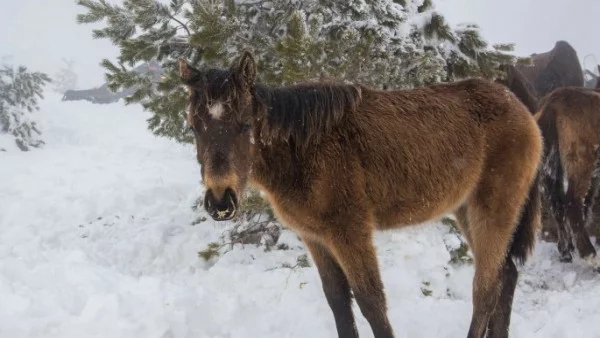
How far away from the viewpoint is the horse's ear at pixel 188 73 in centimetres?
273

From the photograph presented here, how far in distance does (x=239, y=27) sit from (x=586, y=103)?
4743 mm

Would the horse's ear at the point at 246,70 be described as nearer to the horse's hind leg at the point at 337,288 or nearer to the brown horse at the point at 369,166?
the brown horse at the point at 369,166

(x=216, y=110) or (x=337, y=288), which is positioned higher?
(x=216, y=110)

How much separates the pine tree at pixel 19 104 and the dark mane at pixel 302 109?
1801 centimetres

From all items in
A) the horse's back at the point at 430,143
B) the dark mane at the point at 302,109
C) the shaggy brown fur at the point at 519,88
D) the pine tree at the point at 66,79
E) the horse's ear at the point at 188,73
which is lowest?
the pine tree at the point at 66,79

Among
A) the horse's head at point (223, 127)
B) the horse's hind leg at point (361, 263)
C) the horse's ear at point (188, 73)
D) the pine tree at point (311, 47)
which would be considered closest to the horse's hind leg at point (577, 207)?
the pine tree at point (311, 47)

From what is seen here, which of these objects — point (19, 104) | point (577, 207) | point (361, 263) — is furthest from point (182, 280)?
point (19, 104)

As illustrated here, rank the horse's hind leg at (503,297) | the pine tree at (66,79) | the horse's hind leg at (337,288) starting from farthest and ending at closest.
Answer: the pine tree at (66,79), the horse's hind leg at (503,297), the horse's hind leg at (337,288)

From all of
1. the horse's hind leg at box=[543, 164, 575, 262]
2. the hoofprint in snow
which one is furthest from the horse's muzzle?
the horse's hind leg at box=[543, 164, 575, 262]

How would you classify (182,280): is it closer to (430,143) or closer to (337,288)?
(337,288)

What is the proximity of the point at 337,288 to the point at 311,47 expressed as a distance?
2.56 m

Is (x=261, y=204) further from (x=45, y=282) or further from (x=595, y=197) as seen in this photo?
(x=595, y=197)

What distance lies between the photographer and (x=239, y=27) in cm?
489

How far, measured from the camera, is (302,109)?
309cm
